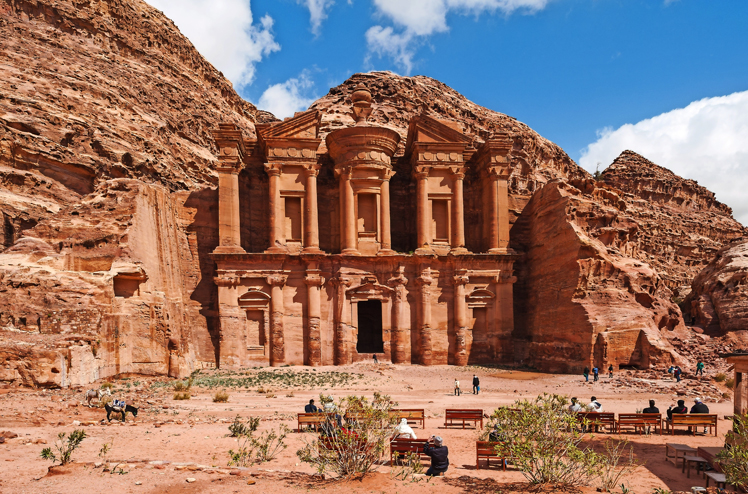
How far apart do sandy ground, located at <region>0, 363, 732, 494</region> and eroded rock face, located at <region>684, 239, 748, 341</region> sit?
1217cm

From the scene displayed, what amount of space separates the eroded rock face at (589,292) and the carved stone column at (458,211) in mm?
5143

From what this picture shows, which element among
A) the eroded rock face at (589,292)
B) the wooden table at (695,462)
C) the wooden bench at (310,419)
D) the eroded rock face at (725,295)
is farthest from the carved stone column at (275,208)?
the eroded rock face at (725,295)

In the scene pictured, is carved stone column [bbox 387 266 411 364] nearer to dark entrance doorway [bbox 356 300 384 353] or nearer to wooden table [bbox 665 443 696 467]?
dark entrance doorway [bbox 356 300 384 353]

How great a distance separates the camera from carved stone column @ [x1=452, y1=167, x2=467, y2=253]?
3544 centimetres

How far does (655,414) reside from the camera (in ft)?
49.1

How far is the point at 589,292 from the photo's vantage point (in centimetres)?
2880

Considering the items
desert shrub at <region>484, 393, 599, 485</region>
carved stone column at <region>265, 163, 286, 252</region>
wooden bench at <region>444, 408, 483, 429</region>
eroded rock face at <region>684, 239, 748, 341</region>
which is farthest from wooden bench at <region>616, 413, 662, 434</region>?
carved stone column at <region>265, 163, 286, 252</region>

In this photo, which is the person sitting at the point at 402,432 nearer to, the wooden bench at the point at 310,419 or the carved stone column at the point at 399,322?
the wooden bench at the point at 310,419

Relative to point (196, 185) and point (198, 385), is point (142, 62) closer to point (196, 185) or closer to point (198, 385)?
point (196, 185)

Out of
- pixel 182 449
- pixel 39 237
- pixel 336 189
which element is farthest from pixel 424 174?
pixel 182 449

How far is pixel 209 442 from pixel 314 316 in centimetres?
1943

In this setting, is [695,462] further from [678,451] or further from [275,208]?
[275,208]

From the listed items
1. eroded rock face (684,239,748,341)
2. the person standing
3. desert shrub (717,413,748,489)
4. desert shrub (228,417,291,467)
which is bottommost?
the person standing

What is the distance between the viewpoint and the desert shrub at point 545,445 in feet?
31.6
